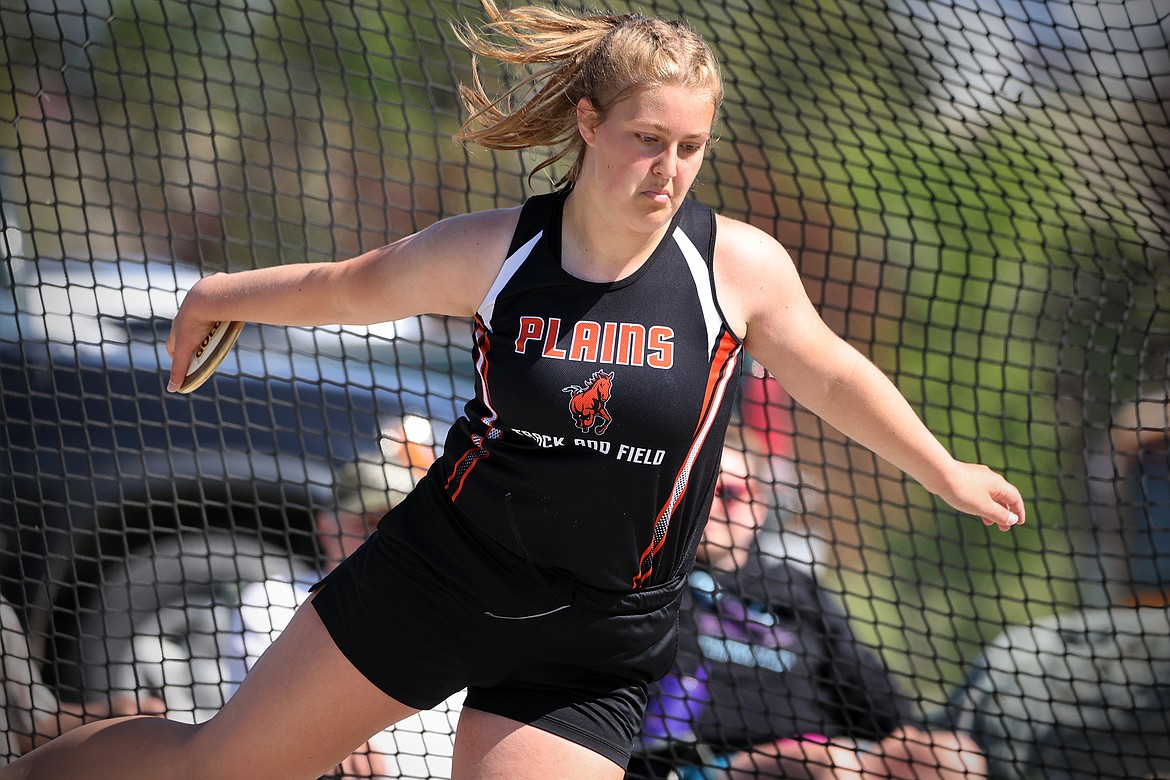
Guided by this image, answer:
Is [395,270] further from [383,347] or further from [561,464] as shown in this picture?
[383,347]

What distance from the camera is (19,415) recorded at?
3.72 meters

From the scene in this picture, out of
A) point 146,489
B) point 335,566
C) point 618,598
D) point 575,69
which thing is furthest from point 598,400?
point 146,489

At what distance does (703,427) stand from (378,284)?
580mm

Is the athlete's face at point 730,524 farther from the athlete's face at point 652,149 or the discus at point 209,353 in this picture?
the athlete's face at point 652,149

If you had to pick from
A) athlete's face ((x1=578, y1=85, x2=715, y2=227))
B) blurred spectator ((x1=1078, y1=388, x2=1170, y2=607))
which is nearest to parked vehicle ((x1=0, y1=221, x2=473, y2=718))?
athlete's face ((x1=578, y1=85, x2=715, y2=227))

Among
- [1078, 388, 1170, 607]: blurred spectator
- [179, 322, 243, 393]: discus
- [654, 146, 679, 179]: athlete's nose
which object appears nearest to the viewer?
[654, 146, 679, 179]: athlete's nose

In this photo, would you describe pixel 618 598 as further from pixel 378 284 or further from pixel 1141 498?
pixel 1141 498

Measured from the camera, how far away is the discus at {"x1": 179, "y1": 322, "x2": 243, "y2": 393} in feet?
7.04

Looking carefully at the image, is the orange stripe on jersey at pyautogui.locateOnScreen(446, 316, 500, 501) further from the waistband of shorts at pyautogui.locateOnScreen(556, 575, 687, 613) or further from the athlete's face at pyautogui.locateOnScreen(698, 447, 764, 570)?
the athlete's face at pyautogui.locateOnScreen(698, 447, 764, 570)

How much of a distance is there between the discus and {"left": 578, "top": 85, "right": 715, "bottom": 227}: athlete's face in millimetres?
815

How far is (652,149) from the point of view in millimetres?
1732

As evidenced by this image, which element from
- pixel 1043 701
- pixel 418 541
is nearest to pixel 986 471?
pixel 418 541

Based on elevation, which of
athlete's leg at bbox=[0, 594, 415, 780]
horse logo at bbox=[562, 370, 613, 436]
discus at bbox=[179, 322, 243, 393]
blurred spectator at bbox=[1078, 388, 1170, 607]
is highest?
horse logo at bbox=[562, 370, 613, 436]

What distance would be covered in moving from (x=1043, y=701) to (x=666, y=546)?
6.21 feet
